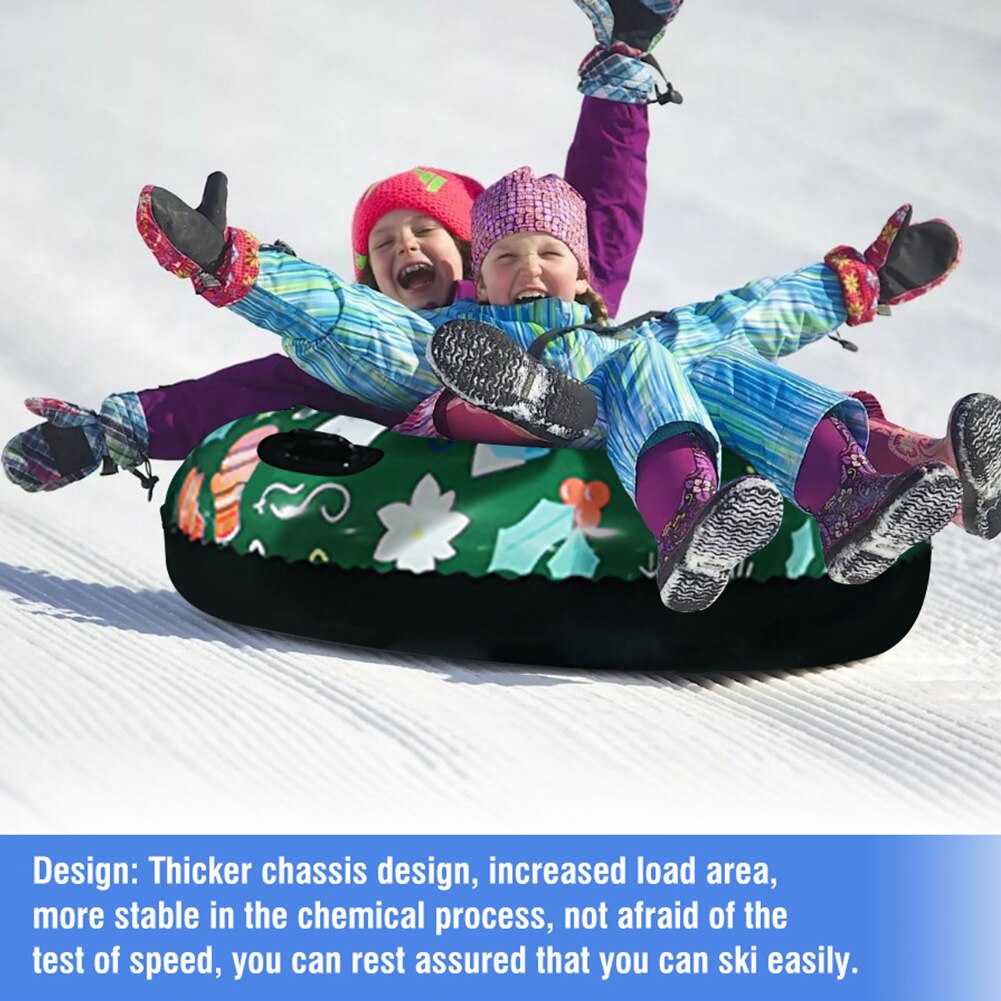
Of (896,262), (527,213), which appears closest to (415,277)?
(527,213)

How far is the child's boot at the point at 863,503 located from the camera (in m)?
1.76

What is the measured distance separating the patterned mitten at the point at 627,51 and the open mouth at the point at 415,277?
16.2 inches

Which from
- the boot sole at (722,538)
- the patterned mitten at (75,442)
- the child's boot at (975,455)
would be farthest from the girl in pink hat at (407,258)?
the child's boot at (975,455)

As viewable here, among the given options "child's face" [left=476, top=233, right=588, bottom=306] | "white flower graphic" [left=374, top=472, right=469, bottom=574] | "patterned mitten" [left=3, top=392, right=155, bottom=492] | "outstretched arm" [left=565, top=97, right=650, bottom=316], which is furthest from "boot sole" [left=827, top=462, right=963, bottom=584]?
"patterned mitten" [left=3, top=392, right=155, bottom=492]

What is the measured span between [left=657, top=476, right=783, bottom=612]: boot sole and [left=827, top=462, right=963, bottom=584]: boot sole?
129 millimetres

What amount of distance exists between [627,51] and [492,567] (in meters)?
1.00

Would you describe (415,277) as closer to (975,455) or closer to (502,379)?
(502,379)

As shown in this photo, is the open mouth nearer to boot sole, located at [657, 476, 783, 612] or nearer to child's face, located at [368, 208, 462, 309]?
child's face, located at [368, 208, 462, 309]

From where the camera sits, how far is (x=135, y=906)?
59.2 inches

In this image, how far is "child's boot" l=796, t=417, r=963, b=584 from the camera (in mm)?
1763

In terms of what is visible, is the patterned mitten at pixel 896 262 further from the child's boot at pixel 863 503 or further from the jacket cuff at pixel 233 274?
the jacket cuff at pixel 233 274

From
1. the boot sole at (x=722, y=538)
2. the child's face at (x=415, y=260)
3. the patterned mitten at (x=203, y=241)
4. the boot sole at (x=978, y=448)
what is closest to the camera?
the boot sole at (x=722, y=538)

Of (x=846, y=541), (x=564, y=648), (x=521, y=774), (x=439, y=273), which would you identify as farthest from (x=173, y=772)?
(x=439, y=273)

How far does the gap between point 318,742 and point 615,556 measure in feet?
1.52
